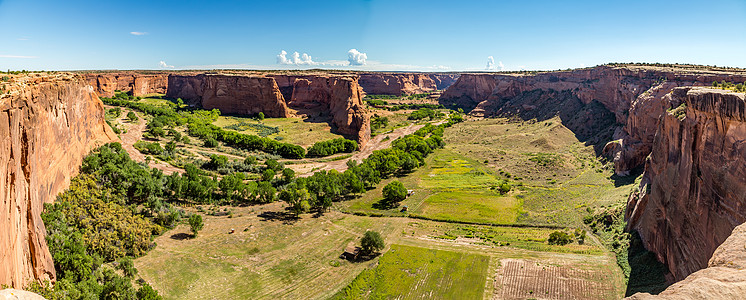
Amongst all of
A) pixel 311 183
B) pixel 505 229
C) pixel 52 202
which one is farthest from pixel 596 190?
pixel 52 202

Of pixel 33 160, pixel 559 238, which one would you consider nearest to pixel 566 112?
pixel 559 238

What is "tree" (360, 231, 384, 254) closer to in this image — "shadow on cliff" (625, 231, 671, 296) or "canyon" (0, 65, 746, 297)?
"shadow on cliff" (625, 231, 671, 296)

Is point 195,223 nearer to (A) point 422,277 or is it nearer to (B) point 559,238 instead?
(A) point 422,277

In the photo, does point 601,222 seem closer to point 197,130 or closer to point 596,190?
point 596,190

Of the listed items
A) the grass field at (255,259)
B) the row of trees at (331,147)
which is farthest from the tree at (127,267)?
the row of trees at (331,147)

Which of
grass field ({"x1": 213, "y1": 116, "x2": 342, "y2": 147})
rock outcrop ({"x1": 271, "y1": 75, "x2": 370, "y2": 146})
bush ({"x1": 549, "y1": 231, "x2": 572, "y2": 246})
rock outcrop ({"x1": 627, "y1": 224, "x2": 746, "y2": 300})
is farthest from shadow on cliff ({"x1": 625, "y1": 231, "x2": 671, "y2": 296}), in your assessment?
grass field ({"x1": 213, "y1": 116, "x2": 342, "y2": 147})

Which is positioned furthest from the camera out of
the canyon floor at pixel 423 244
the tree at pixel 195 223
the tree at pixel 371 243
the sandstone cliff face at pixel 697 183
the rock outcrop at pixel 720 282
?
the tree at pixel 195 223

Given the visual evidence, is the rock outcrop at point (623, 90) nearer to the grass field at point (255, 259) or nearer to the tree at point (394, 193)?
the tree at point (394, 193)
